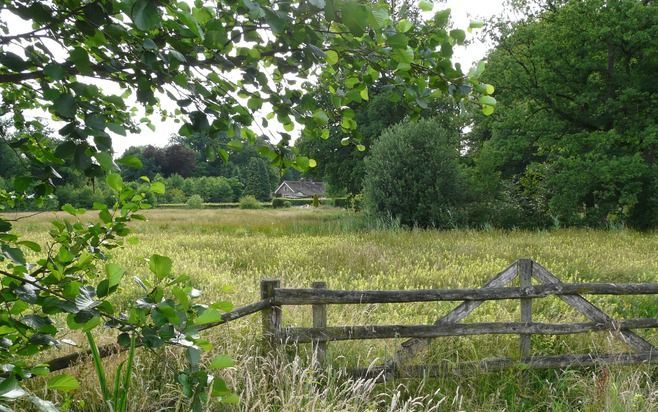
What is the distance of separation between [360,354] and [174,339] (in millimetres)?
3673

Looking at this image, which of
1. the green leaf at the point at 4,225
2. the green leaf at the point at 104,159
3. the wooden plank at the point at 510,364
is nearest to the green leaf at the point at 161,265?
the green leaf at the point at 104,159

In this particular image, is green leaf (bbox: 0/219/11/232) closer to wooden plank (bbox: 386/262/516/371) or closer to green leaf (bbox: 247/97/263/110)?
green leaf (bbox: 247/97/263/110)

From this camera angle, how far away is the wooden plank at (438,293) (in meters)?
4.18

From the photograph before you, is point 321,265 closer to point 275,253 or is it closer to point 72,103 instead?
point 275,253

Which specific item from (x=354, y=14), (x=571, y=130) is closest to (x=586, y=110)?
(x=571, y=130)

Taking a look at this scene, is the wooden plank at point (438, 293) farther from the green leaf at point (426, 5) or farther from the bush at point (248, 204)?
the bush at point (248, 204)

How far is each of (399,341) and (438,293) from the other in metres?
1.06

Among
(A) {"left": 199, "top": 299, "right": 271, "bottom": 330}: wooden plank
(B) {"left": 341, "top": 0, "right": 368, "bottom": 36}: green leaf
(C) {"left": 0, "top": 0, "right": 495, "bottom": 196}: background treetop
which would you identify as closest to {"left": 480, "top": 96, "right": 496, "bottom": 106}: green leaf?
(C) {"left": 0, "top": 0, "right": 495, "bottom": 196}: background treetop

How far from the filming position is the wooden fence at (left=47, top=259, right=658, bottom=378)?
166 inches

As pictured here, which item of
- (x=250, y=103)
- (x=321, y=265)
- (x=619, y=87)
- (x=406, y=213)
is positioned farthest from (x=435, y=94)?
(x=619, y=87)

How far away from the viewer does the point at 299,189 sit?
9312cm

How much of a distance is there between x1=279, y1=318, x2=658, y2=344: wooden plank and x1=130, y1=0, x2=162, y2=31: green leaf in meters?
3.47

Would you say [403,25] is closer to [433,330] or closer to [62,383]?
[62,383]

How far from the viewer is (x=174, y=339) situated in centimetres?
127
